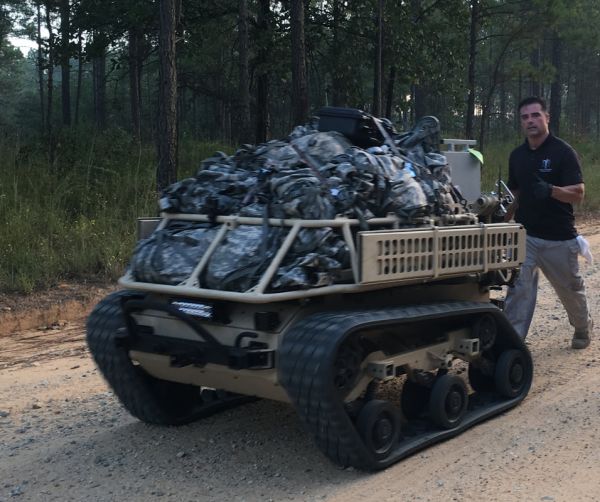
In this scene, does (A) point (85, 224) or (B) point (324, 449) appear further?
(A) point (85, 224)

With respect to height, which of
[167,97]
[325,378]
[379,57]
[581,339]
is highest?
[379,57]

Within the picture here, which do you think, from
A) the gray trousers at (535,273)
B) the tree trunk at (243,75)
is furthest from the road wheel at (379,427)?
the tree trunk at (243,75)

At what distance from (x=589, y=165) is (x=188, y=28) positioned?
14.6 m

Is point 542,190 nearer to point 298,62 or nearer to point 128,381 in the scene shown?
point 128,381

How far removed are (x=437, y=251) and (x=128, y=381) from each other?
2123mm

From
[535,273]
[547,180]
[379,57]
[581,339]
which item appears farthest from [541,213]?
[379,57]

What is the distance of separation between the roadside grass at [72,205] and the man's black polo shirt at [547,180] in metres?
5.13

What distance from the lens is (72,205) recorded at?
1134cm

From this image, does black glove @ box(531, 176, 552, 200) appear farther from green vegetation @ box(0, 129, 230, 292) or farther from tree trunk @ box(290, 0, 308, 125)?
tree trunk @ box(290, 0, 308, 125)

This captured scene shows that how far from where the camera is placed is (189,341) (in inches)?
169

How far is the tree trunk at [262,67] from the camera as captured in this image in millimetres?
17375

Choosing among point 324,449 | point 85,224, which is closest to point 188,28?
point 85,224

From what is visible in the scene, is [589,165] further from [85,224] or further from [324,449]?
[324,449]

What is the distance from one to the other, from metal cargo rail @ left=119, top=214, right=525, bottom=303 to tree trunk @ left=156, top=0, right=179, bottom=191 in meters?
7.22
